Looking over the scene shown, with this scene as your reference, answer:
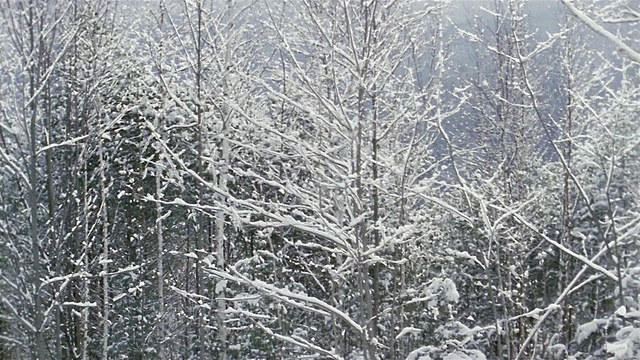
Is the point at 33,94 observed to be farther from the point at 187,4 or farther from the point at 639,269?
the point at 639,269

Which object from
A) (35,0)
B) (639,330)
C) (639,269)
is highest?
(35,0)

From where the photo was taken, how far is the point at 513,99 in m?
12.9

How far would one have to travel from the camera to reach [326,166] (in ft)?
15.9

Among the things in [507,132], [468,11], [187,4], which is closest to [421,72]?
[468,11]

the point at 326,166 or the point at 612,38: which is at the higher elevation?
the point at 612,38

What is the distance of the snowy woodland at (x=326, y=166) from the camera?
14.2 feet

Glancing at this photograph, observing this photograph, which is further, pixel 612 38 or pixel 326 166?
pixel 326 166

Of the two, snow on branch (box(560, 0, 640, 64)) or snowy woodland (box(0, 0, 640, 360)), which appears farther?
snowy woodland (box(0, 0, 640, 360))

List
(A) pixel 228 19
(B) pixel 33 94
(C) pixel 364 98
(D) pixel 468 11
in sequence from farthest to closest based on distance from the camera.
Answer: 1. (A) pixel 228 19
2. (D) pixel 468 11
3. (B) pixel 33 94
4. (C) pixel 364 98

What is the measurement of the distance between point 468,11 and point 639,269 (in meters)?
6.43

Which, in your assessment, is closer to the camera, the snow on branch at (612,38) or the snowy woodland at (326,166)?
the snow on branch at (612,38)

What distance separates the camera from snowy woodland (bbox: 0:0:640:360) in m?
4.34

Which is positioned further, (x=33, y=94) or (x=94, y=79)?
(x=94, y=79)

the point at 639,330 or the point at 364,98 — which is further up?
the point at 364,98
